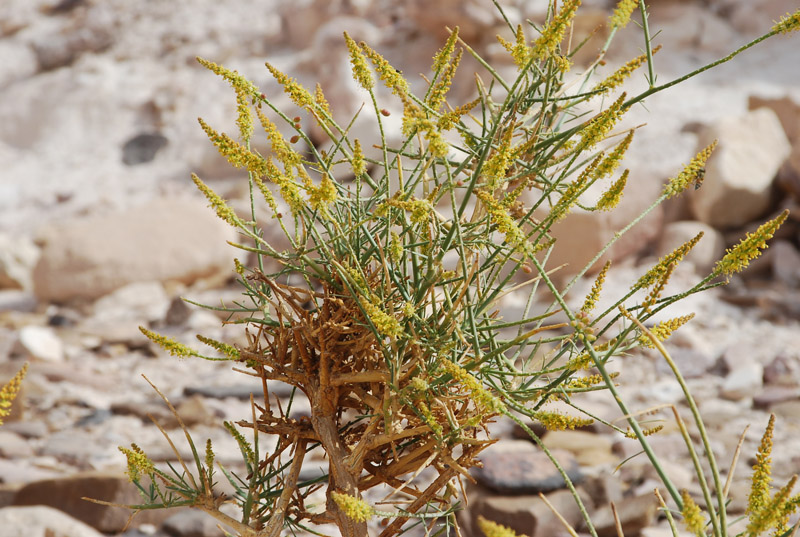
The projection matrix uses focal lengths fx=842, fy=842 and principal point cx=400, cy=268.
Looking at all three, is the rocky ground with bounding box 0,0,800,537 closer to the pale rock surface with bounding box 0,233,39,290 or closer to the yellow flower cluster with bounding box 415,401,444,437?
the pale rock surface with bounding box 0,233,39,290

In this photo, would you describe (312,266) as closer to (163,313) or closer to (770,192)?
(163,313)

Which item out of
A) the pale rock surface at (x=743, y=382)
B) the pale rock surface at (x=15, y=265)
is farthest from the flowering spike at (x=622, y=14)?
the pale rock surface at (x=15, y=265)

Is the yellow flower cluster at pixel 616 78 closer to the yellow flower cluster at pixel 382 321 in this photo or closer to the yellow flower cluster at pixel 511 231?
the yellow flower cluster at pixel 511 231

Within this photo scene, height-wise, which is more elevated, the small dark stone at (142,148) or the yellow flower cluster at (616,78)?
the small dark stone at (142,148)

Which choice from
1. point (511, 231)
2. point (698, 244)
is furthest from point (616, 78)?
point (698, 244)

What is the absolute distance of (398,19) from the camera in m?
8.45

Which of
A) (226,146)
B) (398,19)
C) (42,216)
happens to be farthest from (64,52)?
(226,146)

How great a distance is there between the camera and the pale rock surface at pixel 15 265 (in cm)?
616

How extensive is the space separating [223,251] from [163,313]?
713mm

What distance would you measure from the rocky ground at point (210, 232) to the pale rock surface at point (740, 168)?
0.6 inches

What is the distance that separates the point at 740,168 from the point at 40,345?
449cm

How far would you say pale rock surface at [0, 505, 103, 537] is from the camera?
2.20 metres

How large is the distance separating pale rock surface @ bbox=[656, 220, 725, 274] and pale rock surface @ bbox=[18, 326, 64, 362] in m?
3.61

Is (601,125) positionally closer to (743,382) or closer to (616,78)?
(616,78)
